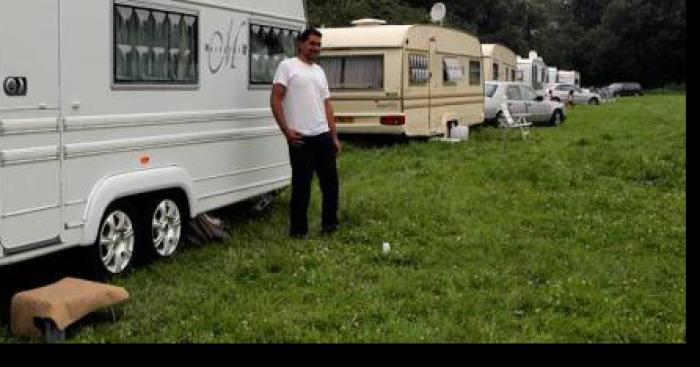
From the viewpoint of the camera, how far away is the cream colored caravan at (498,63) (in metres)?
29.7

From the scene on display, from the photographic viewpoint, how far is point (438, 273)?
6828 mm

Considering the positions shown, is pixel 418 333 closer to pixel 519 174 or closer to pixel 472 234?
pixel 472 234

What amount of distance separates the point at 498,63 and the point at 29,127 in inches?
1038

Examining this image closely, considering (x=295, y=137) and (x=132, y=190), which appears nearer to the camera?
(x=132, y=190)

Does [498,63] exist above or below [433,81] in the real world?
above

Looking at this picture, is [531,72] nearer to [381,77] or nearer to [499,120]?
[499,120]

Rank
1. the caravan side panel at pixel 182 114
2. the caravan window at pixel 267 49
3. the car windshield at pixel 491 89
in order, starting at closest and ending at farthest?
Result: the caravan side panel at pixel 182 114 → the caravan window at pixel 267 49 → the car windshield at pixel 491 89

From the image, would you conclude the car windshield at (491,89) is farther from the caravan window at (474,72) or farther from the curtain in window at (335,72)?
the curtain in window at (335,72)

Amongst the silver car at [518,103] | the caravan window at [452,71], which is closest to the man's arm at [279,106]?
the caravan window at [452,71]

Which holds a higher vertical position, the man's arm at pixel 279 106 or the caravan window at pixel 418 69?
the caravan window at pixel 418 69

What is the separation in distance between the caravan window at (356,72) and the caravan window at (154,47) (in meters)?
8.73

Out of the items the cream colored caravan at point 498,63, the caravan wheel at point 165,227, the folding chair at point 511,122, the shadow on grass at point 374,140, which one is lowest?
the caravan wheel at point 165,227

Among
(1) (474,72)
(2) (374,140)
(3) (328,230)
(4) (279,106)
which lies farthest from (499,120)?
(4) (279,106)

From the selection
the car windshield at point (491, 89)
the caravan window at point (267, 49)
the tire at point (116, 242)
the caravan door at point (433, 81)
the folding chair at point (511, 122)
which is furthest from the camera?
the car windshield at point (491, 89)
